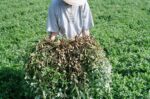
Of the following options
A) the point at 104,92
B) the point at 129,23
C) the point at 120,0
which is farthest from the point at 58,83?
the point at 120,0

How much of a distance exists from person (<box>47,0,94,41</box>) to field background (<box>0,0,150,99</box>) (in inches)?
19.6

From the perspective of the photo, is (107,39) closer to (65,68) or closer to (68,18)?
(68,18)

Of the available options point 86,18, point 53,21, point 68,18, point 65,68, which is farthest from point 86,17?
point 65,68

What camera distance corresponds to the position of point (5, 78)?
26.0 ft

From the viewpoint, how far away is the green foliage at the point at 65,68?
607 cm

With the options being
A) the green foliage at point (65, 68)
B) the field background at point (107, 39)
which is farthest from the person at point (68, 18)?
the green foliage at point (65, 68)

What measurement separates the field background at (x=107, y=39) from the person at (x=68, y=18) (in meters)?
0.50

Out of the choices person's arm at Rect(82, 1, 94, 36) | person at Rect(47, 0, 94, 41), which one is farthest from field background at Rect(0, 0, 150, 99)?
person's arm at Rect(82, 1, 94, 36)

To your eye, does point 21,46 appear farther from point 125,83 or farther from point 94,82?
point 94,82

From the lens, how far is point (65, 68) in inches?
241

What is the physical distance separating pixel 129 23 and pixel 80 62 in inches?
271

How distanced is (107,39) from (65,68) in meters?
4.77

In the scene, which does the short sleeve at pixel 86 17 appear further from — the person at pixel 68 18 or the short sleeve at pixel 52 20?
the short sleeve at pixel 52 20

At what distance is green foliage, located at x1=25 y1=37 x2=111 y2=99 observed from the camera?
607 cm
